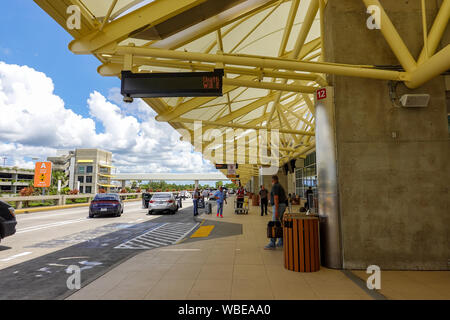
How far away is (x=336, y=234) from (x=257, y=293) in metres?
2.20

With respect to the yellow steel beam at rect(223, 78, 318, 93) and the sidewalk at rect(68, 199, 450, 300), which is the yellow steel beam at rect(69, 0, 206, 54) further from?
the sidewalk at rect(68, 199, 450, 300)

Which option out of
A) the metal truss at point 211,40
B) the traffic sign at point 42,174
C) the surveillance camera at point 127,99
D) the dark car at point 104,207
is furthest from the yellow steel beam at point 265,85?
the traffic sign at point 42,174

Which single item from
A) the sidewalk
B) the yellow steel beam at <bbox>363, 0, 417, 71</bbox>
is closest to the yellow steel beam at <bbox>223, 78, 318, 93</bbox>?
the yellow steel beam at <bbox>363, 0, 417, 71</bbox>

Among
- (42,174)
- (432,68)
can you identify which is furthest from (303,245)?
(42,174)

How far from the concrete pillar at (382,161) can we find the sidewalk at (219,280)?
0.56 metres

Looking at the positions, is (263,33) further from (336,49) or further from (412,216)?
(412,216)

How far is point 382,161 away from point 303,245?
2.37 metres

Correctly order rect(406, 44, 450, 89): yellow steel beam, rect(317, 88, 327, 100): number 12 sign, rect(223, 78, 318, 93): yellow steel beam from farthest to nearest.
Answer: rect(223, 78, 318, 93): yellow steel beam → rect(317, 88, 327, 100): number 12 sign → rect(406, 44, 450, 89): yellow steel beam

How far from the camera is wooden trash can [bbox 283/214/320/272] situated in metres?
5.11

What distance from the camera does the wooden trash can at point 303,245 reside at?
511 cm

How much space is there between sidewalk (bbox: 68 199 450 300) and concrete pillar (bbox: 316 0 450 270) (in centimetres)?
56

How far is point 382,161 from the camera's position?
17.6 feet

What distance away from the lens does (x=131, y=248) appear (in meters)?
7.67
